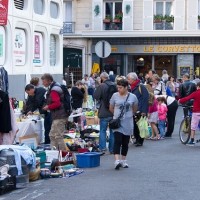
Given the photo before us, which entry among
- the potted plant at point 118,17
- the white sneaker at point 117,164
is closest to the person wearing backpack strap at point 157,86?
the white sneaker at point 117,164

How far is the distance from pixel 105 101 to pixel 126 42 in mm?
29415

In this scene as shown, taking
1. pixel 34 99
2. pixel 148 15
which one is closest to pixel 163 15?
pixel 148 15

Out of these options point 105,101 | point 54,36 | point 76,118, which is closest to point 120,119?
point 105,101

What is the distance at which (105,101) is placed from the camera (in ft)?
50.5

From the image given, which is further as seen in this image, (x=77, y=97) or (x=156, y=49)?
(x=156, y=49)

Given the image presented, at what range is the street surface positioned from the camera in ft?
33.9

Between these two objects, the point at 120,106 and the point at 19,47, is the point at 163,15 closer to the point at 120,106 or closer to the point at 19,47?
the point at 19,47

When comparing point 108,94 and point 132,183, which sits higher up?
point 108,94

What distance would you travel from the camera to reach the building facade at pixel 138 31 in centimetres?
4353

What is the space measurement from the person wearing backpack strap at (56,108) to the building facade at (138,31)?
93.4 feet

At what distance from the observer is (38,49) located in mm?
20219

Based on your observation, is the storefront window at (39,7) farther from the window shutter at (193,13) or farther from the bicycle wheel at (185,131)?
the window shutter at (193,13)

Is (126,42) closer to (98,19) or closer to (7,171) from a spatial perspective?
(98,19)

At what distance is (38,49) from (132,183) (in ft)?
31.3
